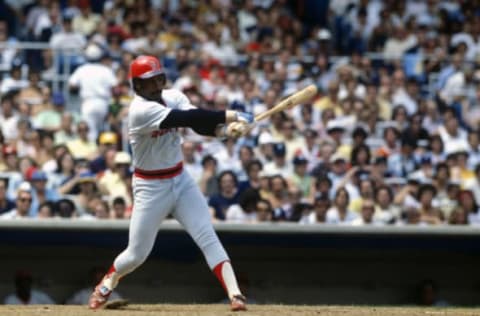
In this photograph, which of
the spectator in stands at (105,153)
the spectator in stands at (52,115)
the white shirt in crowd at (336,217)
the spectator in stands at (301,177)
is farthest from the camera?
the spectator in stands at (52,115)

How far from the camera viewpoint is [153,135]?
8.63 metres

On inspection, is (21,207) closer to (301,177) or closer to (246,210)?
(246,210)

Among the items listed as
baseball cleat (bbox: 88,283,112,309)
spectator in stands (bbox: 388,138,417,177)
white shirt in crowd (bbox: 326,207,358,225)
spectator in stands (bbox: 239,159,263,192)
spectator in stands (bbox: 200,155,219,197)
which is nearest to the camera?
baseball cleat (bbox: 88,283,112,309)

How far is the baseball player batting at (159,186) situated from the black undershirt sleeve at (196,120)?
11cm

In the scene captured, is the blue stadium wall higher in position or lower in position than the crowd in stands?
lower

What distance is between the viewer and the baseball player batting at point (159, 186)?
8.60 metres

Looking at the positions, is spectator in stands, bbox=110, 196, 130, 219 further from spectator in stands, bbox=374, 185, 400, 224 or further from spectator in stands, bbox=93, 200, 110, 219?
spectator in stands, bbox=374, 185, 400, 224

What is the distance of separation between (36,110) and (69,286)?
300cm

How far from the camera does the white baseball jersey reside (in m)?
8.48

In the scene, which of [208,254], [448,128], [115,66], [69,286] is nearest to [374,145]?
[448,128]

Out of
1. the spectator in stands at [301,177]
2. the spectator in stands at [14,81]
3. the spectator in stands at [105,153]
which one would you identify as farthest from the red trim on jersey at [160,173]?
the spectator in stands at [14,81]

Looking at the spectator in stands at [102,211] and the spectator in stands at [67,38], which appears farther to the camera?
the spectator in stands at [67,38]

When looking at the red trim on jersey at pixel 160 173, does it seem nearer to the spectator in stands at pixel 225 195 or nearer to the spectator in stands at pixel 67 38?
the spectator in stands at pixel 225 195

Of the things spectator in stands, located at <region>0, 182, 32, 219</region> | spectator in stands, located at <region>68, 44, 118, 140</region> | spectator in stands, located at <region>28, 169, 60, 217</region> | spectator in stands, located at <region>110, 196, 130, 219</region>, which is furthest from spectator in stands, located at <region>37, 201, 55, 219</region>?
spectator in stands, located at <region>68, 44, 118, 140</region>
